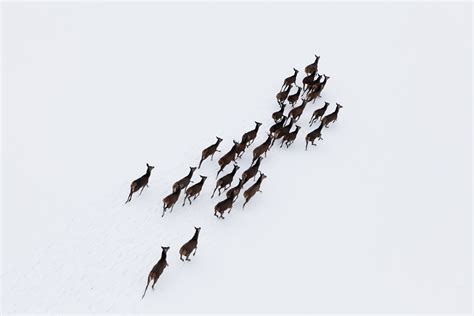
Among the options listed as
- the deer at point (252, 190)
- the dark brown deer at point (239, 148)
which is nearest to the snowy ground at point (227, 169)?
the dark brown deer at point (239, 148)

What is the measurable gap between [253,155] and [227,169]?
81cm

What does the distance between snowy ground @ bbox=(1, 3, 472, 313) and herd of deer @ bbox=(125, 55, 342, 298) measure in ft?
1.37

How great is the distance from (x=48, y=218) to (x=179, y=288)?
361 centimetres

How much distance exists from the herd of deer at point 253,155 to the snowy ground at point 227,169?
418 millimetres

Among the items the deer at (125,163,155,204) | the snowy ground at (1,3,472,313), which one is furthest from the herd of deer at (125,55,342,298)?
the snowy ground at (1,3,472,313)

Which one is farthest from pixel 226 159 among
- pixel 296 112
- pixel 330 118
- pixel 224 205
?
pixel 330 118

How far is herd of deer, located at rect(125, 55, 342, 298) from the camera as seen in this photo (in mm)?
11797

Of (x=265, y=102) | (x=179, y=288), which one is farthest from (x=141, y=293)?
(x=265, y=102)

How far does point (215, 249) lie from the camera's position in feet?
38.2

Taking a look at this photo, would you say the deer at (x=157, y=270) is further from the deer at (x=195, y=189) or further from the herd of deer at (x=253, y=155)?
the deer at (x=195, y=189)

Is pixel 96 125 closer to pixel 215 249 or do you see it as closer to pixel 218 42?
pixel 215 249

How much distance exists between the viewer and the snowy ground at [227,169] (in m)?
11.0

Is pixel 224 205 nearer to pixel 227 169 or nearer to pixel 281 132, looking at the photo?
pixel 227 169

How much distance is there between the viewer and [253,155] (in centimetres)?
1377
